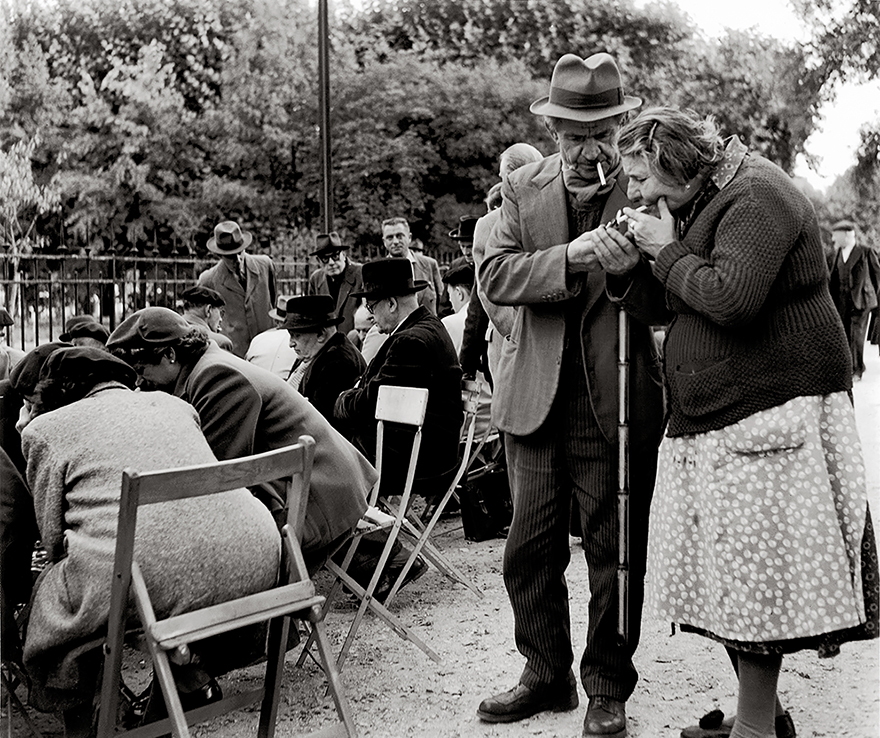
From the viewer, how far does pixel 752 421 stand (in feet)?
9.93

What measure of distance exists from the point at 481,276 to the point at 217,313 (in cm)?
361

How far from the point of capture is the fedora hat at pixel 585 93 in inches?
137

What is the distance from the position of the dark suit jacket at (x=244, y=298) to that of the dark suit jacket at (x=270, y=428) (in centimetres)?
481

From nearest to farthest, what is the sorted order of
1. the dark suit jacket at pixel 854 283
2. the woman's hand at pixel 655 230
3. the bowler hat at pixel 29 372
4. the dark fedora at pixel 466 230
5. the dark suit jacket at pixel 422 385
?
the woman's hand at pixel 655 230
the bowler hat at pixel 29 372
the dark suit jacket at pixel 422 385
the dark fedora at pixel 466 230
the dark suit jacket at pixel 854 283

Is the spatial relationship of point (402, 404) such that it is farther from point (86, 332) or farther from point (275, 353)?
point (275, 353)

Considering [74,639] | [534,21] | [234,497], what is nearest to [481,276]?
[234,497]

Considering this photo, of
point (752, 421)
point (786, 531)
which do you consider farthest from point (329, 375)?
point (786, 531)

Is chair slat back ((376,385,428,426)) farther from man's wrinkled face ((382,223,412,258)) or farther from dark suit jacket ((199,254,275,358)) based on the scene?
dark suit jacket ((199,254,275,358))

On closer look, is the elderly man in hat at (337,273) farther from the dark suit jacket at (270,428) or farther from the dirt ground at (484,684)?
the dark suit jacket at (270,428)

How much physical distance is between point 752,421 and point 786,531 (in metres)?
0.32

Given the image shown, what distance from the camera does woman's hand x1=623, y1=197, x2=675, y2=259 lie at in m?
3.21

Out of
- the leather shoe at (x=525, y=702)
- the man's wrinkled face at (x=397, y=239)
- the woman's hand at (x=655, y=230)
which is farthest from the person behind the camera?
the man's wrinkled face at (x=397, y=239)

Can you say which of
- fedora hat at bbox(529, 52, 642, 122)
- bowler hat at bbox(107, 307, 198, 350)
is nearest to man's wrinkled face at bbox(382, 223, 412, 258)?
bowler hat at bbox(107, 307, 198, 350)

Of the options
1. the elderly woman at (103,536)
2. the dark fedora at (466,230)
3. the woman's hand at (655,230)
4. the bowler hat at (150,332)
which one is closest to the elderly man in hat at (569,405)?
the woman's hand at (655,230)
